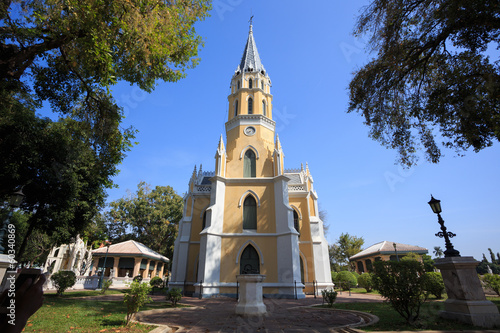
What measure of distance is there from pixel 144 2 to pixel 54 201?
1158 cm

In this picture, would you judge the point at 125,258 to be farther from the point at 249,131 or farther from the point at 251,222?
the point at 249,131

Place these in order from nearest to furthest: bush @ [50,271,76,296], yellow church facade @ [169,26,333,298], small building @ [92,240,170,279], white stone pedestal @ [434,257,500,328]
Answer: white stone pedestal @ [434,257,500,328] < bush @ [50,271,76,296] < yellow church facade @ [169,26,333,298] < small building @ [92,240,170,279]

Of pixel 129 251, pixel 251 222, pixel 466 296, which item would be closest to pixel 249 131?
pixel 251 222

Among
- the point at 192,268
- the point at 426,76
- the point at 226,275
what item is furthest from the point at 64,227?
the point at 426,76

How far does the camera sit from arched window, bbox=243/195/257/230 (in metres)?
18.0

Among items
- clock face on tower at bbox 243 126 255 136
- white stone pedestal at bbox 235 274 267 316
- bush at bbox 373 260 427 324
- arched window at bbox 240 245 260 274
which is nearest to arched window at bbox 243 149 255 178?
clock face on tower at bbox 243 126 255 136

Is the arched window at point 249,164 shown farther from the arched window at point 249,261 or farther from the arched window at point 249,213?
the arched window at point 249,261

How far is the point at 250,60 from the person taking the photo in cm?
2595

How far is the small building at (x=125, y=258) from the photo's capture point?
26.1m

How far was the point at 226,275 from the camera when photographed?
1658 cm

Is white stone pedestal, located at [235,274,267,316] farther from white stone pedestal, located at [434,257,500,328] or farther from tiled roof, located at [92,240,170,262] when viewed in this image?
tiled roof, located at [92,240,170,262]

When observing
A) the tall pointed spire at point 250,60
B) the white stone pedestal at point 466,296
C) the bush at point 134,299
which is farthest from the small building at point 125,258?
the white stone pedestal at point 466,296

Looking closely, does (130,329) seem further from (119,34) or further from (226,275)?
(226,275)

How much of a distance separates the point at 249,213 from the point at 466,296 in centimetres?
1361
